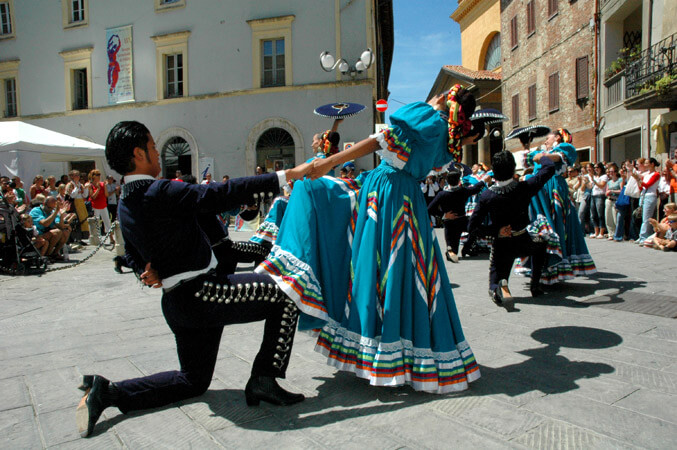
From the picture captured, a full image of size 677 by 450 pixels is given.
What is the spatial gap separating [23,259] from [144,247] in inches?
300

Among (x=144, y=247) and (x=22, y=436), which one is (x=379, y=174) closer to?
(x=144, y=247)

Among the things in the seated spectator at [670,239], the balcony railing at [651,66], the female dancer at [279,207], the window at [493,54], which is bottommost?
the seated spectator at [670,239]

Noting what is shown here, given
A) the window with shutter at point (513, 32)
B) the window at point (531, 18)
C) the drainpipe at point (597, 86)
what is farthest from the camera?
the window with shutter at point (513, 32)

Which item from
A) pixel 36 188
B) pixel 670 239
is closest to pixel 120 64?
pixel 36 188

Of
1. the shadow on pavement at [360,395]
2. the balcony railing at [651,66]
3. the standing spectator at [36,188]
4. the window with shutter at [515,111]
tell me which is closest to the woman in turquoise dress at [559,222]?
the shadow on pavement at [360,395]

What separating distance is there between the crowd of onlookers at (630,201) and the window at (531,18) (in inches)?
449

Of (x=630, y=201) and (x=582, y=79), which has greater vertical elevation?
(x=582, y=79)

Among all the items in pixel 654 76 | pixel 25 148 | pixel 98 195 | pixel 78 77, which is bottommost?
pixel 98 195

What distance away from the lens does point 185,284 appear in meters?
2.61

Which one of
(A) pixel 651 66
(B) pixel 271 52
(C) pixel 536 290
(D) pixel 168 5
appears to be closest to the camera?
(C) pixel 536 290

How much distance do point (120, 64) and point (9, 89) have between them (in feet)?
22.5

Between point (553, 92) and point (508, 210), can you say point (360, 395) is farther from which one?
point (553, 92)

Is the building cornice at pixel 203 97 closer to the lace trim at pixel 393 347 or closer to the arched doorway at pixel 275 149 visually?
the arched doorway at pixel 275 149

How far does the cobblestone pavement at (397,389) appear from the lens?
243cm
